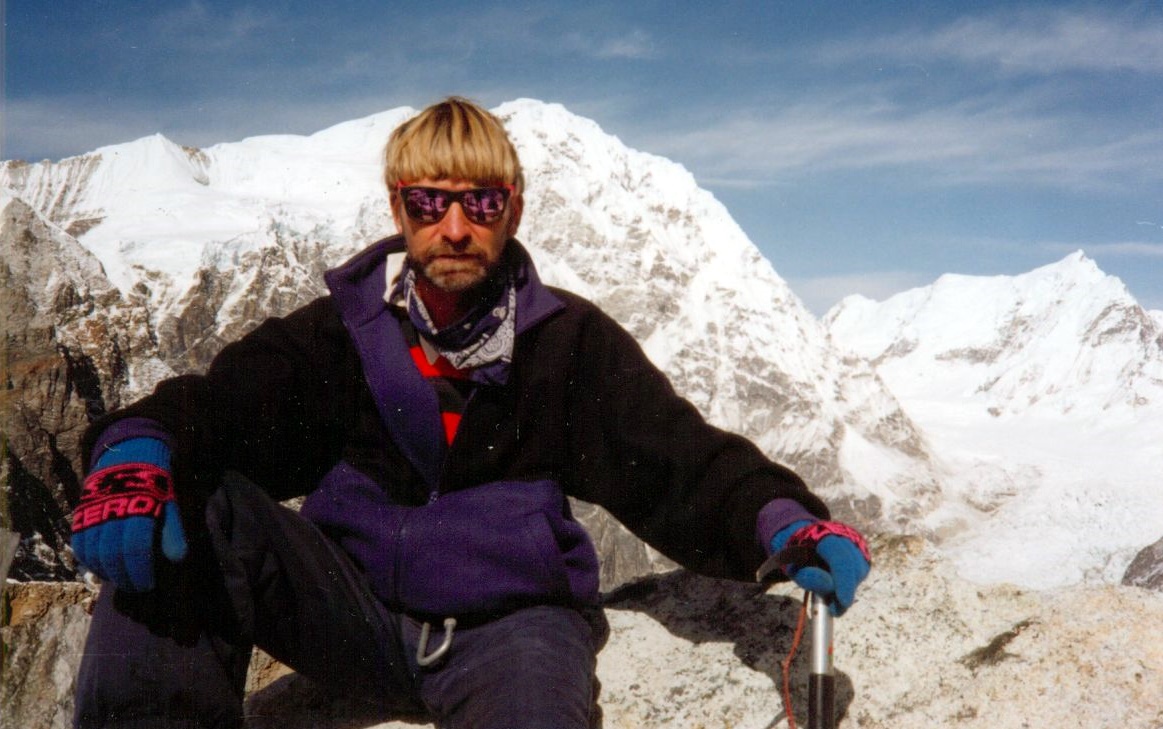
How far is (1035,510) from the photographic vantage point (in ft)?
576

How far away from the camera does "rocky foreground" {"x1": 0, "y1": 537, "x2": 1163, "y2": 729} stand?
10.9ft

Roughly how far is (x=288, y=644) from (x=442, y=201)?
6.20 feet

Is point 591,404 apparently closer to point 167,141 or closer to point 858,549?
point 858,549

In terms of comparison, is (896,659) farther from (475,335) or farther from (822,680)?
(475,335)

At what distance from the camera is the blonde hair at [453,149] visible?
3627 mm

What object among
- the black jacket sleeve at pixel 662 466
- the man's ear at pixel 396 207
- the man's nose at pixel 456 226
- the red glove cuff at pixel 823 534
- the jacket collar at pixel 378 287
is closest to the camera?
the red glove cuff at pixel 823 534

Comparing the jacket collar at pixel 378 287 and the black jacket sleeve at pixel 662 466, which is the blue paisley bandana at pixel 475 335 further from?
the black jacket sleeve at pixel 662 466

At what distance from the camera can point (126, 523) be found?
270cm

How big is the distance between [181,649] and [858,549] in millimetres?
2368

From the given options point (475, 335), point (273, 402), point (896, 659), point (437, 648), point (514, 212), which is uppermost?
point (514, 212)

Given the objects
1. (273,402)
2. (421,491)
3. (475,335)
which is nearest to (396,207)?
(475,335)

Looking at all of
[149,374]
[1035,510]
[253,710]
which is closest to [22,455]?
[149,374]

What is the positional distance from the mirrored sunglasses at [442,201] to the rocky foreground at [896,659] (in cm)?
215

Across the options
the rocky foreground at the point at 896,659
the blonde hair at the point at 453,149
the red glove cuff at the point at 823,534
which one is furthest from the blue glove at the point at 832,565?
the blonde hair at the point at 453,149
